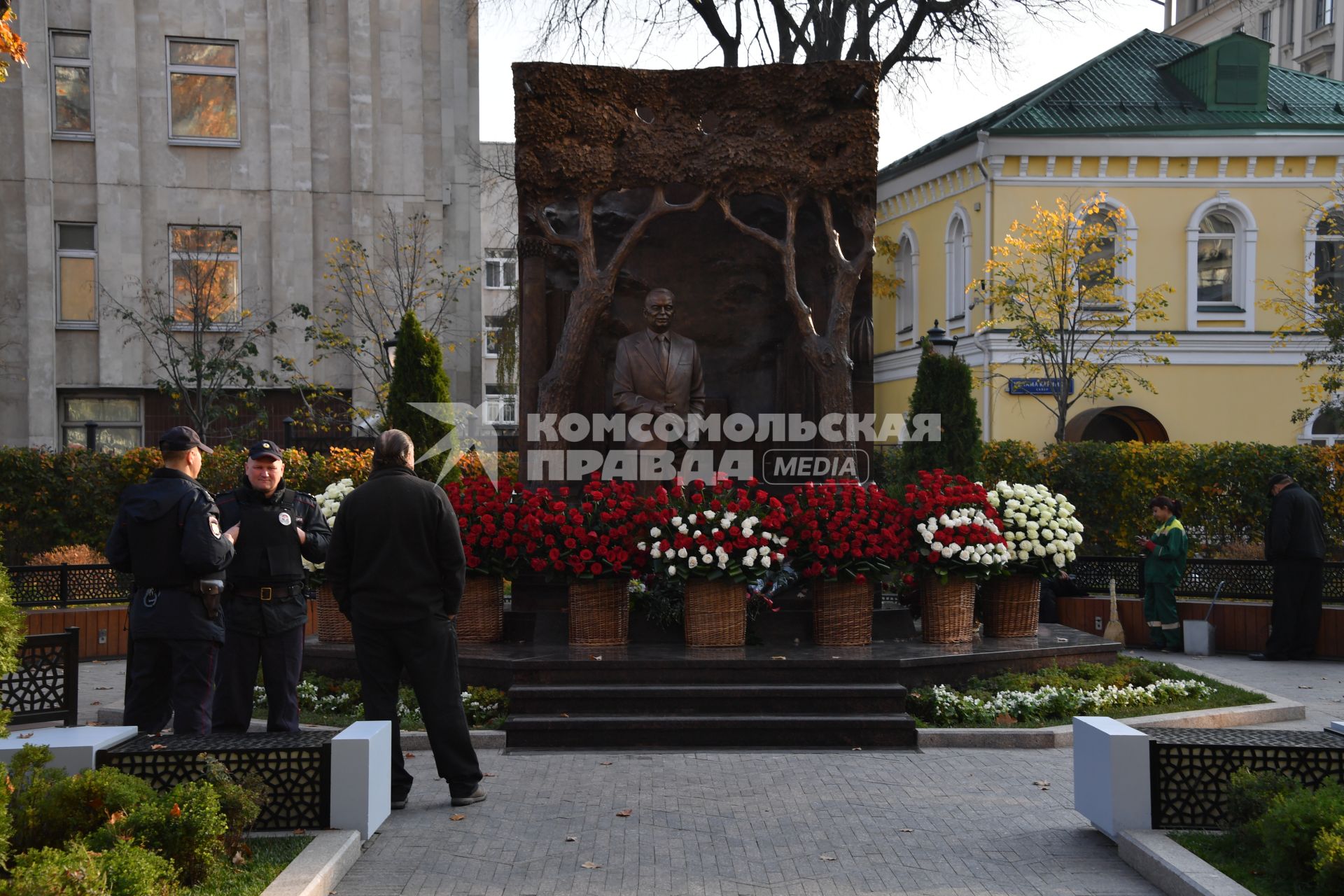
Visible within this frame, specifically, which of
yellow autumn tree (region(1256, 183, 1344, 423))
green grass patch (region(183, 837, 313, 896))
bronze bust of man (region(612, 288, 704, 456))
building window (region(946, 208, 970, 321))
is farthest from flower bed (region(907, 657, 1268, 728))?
building window (region(946, 208, 970, 321))

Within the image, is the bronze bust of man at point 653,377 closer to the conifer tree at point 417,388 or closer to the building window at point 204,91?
the conifer tree at point 417,388

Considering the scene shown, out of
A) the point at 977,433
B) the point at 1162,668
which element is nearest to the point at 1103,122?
the point at 977,433

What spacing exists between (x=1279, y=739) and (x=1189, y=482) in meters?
11.3

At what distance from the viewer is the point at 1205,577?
15.5 m

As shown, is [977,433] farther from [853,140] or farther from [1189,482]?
[853,140]

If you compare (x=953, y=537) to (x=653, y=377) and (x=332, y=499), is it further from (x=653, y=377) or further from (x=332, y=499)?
(x=332, y=499)

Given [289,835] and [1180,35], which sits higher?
[1180,35]

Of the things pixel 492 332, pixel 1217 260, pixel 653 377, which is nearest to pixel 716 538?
pixel 653 377

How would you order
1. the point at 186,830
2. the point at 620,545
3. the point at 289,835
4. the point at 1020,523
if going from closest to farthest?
the point at 186,830
the point at 289,835
the point at 620,545
the point at 1020,523

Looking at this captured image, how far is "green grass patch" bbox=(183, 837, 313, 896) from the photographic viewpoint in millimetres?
5461

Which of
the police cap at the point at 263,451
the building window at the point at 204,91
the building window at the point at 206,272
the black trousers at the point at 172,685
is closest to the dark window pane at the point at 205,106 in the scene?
the building window at the point at 204,91

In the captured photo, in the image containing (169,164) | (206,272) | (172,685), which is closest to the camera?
(172,685)

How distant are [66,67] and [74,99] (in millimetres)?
655

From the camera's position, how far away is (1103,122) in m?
29.5
